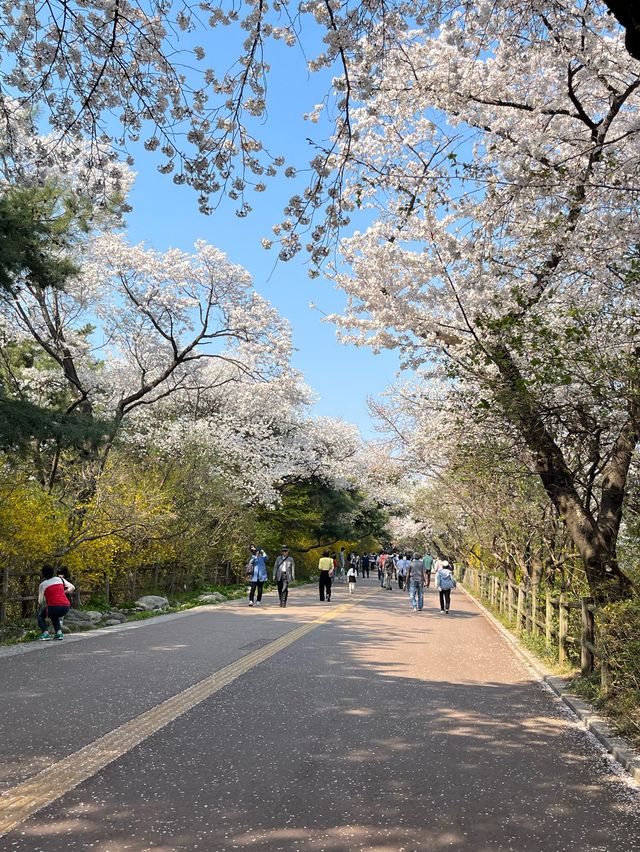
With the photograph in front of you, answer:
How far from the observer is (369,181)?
9.12m

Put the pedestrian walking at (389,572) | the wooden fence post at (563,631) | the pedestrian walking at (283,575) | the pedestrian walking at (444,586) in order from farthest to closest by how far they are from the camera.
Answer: the pedestrian walking at (389,572) < the pedestrian walking at (283,575) < the pedestrian walking at (444,586) < the wooden fence post at (563,631)

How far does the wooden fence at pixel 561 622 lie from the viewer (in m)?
8.30

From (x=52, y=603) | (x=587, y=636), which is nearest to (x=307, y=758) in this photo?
(x=587, y=636)

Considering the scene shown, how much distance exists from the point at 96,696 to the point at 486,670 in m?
5.51

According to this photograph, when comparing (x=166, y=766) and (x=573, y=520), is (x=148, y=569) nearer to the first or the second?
(x=573, y=520)

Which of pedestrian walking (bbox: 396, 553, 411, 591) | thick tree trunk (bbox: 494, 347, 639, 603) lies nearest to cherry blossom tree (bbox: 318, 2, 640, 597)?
thick tree trunk (bbox: 494, 347, 639, 603)

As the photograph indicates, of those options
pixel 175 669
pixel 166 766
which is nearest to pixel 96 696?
pixel 175 669

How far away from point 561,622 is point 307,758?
5.83 m

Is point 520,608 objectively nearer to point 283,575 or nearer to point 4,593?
point 283,575

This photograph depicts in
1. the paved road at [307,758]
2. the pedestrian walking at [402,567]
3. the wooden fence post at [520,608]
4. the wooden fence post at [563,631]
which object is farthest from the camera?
the pedestrian walking at [402,567]

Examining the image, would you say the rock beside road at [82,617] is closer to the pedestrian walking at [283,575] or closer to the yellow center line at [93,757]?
the pedestrian walking at [283,575]

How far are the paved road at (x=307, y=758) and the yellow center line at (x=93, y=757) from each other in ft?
0.13

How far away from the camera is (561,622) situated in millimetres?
9641

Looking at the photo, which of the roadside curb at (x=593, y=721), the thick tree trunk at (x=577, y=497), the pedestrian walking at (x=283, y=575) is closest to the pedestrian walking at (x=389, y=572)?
the pedestrian walking at (x=283, y=575)
